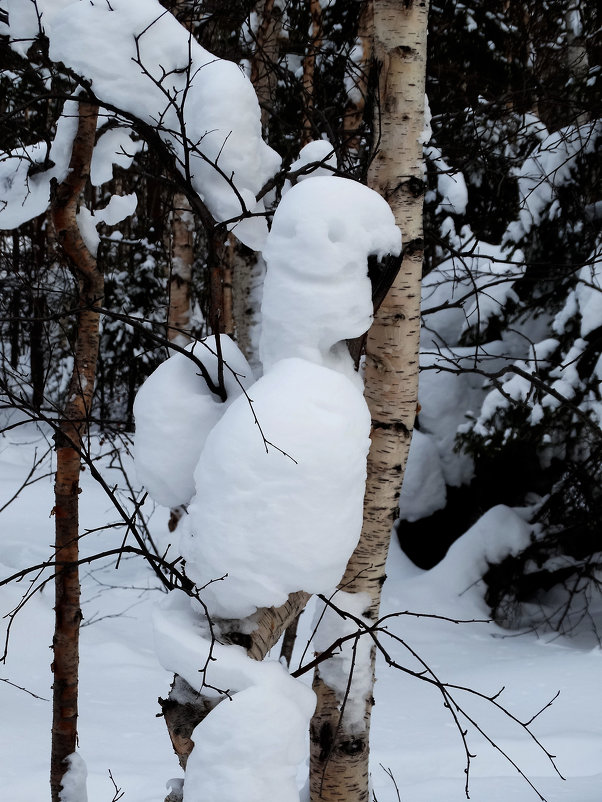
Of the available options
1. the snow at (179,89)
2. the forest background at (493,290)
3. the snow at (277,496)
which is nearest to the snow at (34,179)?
the snow at (179,89)

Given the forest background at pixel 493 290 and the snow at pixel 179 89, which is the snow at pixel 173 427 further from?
the forest background at pixel 493 290

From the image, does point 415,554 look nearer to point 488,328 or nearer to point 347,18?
point 488,328

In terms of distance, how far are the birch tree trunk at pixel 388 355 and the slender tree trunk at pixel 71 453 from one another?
106 cm

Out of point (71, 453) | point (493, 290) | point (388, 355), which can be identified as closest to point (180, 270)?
point (493, 290)

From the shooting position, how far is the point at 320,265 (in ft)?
5.53

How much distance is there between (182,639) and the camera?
5.18ft

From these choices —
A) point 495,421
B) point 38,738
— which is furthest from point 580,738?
point 38,738

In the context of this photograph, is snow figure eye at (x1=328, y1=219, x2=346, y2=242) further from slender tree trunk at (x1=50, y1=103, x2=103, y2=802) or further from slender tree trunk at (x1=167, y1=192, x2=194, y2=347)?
slender tree trunk at (x1=167, y1=192, x2=194, y2=347)

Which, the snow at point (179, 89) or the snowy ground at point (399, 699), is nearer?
the snow at point (179, 89)

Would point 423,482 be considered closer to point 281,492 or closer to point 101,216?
point 101,216

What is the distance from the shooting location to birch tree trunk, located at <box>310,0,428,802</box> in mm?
2270

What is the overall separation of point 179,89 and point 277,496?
4.62ft

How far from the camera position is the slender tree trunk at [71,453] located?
108 inches

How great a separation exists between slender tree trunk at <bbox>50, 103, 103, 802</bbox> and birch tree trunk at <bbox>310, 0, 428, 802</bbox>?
1.06m
